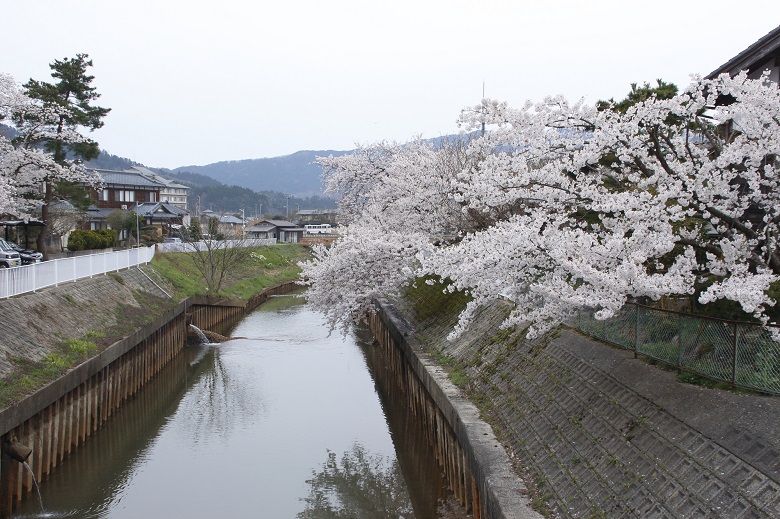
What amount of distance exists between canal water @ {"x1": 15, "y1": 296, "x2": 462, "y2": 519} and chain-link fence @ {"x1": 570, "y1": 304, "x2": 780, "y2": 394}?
4425 mm

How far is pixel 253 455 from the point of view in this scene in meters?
15.6

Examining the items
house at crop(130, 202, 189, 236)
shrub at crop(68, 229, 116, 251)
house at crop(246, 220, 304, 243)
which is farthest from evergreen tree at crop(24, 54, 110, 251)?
house at crop(246, 220, 304, 243)

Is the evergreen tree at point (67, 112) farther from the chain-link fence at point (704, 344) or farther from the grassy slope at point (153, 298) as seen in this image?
the chain-link fence at point (704, 344)

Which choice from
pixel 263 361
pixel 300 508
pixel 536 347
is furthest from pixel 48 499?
pixel 263 361

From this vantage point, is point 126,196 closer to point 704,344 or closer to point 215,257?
A: point 215,257

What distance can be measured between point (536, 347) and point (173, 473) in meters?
8.07

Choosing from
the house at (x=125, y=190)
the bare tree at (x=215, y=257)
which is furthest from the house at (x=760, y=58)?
the house at (x=125, y=190)

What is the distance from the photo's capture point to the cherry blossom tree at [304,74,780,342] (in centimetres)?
823

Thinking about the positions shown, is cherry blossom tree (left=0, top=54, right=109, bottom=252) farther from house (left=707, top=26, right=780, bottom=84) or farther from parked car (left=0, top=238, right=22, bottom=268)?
house (left=707, top=26, right=780, bottom=84)

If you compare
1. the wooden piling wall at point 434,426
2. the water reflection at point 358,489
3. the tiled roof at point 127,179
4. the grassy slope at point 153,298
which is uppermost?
the tiled roof at point 127,179

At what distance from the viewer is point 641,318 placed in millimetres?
10133

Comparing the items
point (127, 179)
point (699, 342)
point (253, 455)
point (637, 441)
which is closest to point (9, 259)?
point (253, 455)

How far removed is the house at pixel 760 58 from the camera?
1177 centimetres

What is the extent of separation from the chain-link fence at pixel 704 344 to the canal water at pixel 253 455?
14.5 feet
